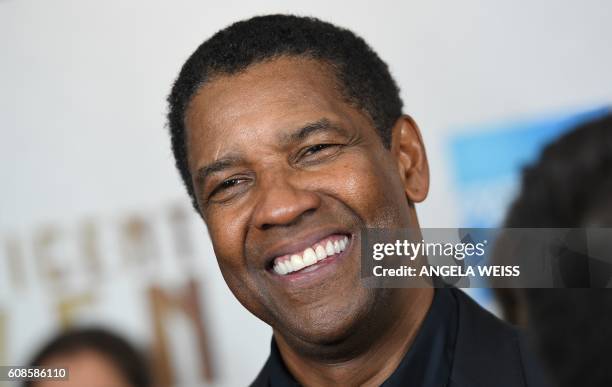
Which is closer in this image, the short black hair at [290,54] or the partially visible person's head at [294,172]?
the partially visible person's head at [294,172]

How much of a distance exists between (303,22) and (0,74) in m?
1.62

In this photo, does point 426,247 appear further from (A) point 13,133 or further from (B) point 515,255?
(A) point 13,133

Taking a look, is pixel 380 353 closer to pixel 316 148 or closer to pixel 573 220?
pixel 316 148

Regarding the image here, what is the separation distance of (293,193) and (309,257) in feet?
0.29

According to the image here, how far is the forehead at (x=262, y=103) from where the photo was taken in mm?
1213

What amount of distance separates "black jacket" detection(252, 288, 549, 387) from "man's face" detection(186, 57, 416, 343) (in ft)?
0.42

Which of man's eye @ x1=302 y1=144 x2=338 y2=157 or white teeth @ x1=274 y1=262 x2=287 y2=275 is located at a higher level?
man's eye @ x1=302 y1=144 x2=338 y2=157

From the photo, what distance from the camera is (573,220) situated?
1.97ft

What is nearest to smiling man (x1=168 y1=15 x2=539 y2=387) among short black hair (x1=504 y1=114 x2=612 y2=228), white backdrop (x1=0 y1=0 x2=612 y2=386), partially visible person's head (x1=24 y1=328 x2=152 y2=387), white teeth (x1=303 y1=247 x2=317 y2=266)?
white teeth (x1=303 y1=247 x2=317 y2=266)

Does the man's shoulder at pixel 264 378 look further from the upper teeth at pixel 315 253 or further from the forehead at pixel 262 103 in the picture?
the forehead at pixel 262 103

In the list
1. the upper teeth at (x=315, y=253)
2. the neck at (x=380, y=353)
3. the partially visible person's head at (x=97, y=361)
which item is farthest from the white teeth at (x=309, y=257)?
the partially visible person's head at (x=97, y=361)

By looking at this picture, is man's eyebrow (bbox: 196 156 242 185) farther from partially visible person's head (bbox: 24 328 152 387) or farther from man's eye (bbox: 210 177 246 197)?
partially visible person's head (bbox: 24 328 152 387)

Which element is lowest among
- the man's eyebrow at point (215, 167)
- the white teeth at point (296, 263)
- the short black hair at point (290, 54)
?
the white teeth at point (296, 263)

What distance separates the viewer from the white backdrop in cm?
233
